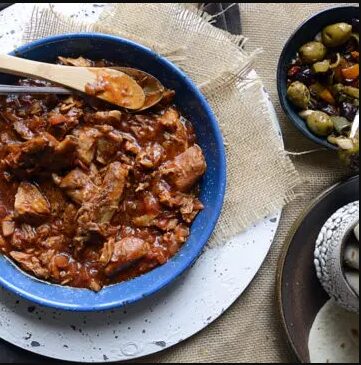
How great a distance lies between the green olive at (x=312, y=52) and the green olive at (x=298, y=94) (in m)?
0.12

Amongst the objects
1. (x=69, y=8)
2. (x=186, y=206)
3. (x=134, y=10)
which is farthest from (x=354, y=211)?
(x=69, y=8)

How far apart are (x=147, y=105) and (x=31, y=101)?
450 millimetres

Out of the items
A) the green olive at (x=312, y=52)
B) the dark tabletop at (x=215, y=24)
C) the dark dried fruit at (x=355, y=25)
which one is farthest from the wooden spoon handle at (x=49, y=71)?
the dark dried fruit at (x=355, y=25)

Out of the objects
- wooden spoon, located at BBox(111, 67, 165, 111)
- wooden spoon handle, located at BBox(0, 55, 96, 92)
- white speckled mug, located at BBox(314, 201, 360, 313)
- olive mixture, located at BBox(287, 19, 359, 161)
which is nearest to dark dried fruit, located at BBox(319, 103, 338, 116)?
olive mixture, located at BBox(287, 19, 359, 161)

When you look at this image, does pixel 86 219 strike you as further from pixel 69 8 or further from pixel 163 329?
pixel 69 8

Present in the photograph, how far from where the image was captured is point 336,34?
2.85 metres

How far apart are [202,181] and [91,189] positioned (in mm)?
451

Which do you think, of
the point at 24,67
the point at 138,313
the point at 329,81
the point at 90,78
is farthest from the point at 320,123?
the point at 24,67

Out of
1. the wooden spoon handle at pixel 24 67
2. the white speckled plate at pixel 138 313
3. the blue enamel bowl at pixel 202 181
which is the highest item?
the wooden spoon handle at pixel 24 67

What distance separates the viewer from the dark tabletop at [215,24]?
2.75m

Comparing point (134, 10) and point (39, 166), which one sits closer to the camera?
point (39, 166)

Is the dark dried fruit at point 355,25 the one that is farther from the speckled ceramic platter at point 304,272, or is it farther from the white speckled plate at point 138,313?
the white speckled plate at point 138,313

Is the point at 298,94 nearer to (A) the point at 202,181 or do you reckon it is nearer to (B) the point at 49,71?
(A) the point at 202,181

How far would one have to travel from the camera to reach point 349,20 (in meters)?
2.89
